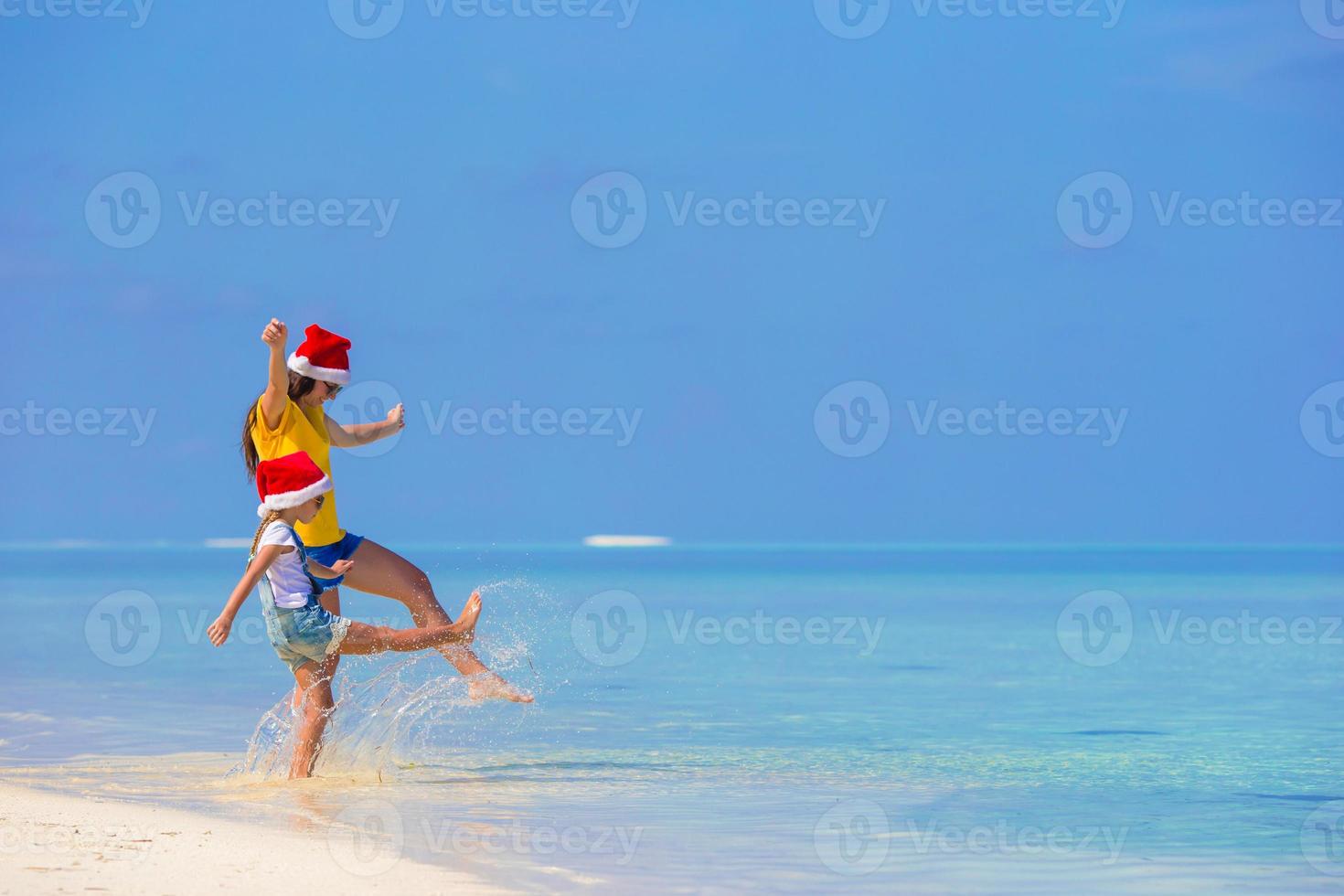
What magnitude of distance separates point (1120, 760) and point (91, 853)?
4.63 metres

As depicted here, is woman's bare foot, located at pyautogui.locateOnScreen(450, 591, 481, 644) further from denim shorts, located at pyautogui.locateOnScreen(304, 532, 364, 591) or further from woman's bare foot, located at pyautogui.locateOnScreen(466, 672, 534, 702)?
denim shorts, located at pyautogui.locateOnScreen(304, 532, 364, 591)

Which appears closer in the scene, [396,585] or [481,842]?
[481,842]

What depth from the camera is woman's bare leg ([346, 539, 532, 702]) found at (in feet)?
21.4

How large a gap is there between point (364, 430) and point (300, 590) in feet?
3.12

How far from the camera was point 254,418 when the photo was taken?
248 inches

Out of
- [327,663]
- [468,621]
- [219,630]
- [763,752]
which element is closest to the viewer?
[219,630]

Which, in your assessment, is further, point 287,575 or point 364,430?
point 364,430

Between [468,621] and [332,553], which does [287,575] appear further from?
[468,621]

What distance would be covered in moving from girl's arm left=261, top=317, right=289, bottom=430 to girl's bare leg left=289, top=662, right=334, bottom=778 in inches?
39.4

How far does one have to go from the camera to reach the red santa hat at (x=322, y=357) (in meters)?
6.50

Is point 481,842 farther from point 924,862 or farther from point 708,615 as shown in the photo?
point 708,615

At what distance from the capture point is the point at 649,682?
10758 mm

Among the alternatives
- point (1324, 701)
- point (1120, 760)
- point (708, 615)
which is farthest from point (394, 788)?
point (708, 615)

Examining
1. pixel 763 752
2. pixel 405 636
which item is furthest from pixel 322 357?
pixel 763 752
